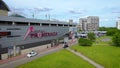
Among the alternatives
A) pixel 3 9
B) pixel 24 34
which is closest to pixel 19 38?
pixel 24 34

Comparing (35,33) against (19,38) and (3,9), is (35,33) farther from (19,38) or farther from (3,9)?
(3,9)

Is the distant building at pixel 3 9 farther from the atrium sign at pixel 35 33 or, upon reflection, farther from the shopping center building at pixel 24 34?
A: the atrium sign at pixel 35 33

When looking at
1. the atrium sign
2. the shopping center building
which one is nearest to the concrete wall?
the shopping center building

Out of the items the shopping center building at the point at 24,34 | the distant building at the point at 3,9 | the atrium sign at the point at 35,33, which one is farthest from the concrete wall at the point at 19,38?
the distant building at the point at 3,9

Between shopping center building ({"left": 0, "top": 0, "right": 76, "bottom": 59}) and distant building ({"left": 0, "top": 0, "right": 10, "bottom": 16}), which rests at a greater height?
distant building ({"left": 0, "top": 0, "right": 10, "bottom": 16})

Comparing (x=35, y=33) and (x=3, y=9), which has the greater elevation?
(x=3, y=9)

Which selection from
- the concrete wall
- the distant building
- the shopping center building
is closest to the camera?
the concrete wall

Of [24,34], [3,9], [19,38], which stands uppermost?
[3,9]

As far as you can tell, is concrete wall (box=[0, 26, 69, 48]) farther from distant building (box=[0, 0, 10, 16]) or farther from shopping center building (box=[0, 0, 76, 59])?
distant building (box=[0, 0, 10, 16])

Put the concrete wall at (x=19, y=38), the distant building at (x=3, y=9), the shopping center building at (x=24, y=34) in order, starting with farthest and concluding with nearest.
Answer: the distant building at (x=3, y=9) < the shopping center building at (x=24, y=34) < the concrete wall at (x=19, y=38)

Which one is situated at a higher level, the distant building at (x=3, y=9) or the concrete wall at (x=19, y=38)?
the distant building at (x=3, y=9)

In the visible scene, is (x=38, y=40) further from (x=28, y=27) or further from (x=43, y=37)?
(x=28, y=27)

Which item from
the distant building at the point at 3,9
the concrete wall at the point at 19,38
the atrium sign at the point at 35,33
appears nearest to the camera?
the concrete wall at the point at 19,38

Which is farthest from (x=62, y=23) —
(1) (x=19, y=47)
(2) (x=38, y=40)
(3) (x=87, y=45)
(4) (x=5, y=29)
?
(4) (x=5, y=29)
